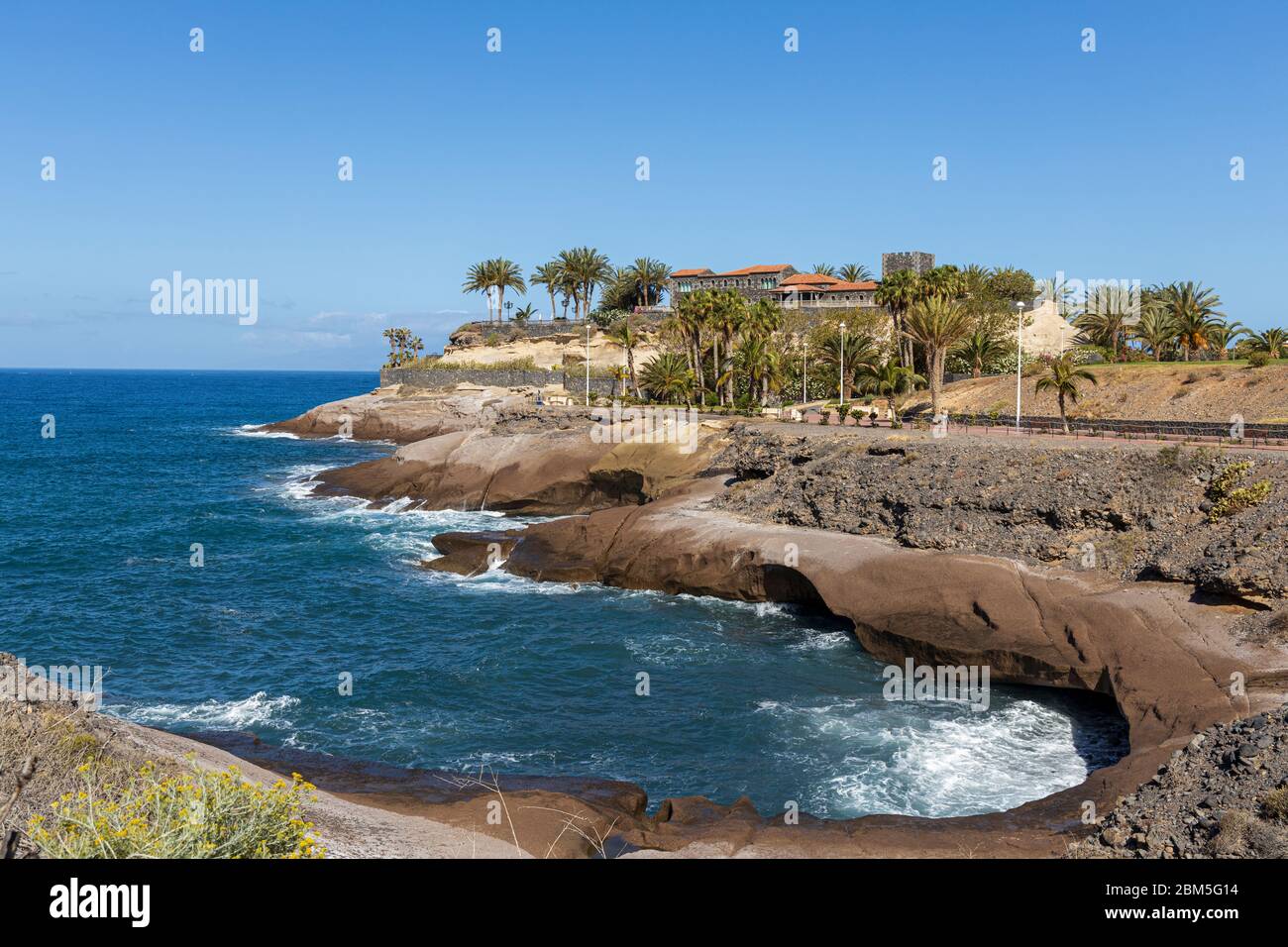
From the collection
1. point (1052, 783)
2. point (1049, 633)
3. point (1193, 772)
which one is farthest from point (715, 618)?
point (1193, 772)

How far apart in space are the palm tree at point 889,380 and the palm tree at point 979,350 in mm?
6470

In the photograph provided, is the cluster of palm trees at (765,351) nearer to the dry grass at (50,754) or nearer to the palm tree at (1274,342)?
the palm tree at (1274,342)

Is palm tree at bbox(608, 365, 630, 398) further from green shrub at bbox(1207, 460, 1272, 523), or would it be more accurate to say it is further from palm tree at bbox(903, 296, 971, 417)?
green shrub at bbox(1207, 460, 1272, 523)

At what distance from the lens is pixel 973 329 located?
269 ft

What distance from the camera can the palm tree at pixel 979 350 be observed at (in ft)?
250

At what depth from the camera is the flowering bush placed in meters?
10.2

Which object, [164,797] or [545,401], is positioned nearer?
[164,797]

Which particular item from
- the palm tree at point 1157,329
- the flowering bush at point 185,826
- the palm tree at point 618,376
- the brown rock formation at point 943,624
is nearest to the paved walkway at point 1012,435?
the brown rock formation at point 943,624

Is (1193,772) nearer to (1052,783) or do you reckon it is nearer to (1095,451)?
(1052,783)

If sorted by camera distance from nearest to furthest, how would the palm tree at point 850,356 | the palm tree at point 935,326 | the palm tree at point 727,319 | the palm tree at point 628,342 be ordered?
the palm tree at point 935,326, the palm tree at point 727,319, the palm tree at point 850,356, the palm tree at point 628,342

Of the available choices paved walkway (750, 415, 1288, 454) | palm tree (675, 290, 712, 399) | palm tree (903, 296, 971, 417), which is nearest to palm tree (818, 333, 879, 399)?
palm tree (675, 290, 712, 399)

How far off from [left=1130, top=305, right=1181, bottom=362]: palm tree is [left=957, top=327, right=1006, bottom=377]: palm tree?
10881 mm
